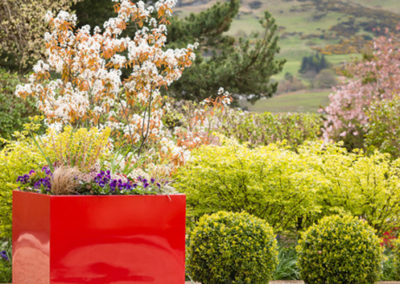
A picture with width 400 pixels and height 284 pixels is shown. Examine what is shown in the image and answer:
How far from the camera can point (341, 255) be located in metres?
5.32

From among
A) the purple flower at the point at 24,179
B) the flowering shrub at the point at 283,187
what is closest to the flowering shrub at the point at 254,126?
the flowering shrub at the point at 283,187

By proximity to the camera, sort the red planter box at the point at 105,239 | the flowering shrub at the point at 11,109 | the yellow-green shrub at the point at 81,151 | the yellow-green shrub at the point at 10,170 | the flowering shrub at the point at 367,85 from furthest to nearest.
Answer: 1. the flowering shrub at the point at 367,85
2. the flowering shrub at the point at 11,109
3. the yellow-green shrub at the point at 10,170
4. the yellow-green shrub at the point at 81,151
5. the red planter box at the point at 105,239

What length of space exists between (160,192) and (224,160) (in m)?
2.27

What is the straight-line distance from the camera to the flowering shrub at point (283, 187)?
643cm

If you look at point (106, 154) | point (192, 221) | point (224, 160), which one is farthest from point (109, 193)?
point (192, 221)

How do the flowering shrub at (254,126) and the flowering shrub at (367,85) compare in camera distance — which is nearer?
the flowering shrub at (254,126)

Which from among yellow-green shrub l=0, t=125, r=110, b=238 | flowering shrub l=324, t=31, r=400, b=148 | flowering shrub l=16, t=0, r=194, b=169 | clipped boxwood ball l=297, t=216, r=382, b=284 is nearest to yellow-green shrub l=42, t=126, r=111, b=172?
yellow-green shrub l=0, t=125, r=110, b=238

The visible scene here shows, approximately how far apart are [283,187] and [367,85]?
39.4 feet

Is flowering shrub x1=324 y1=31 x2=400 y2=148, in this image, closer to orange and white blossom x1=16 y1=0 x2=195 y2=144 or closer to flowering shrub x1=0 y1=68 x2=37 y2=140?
flowering shrub x1=0 y1=68 x2=37 y2=140

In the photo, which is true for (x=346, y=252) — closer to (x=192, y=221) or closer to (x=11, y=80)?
(x=192, y=221)

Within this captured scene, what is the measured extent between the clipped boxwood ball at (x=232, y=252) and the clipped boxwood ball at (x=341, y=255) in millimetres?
446

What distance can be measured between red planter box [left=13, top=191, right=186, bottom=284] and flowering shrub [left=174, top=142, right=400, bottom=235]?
94.1 inches

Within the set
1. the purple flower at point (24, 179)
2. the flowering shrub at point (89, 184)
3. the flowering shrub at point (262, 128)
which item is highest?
the flowering shrub at point (89, 184)

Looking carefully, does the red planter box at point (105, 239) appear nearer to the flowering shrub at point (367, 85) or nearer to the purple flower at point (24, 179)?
the purple flower at point (24, 179)
